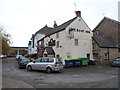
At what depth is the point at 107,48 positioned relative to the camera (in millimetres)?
22750

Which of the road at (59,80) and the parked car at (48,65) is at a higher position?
the parked car at (48,65)

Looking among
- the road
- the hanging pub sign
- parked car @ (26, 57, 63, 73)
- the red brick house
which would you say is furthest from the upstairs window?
the road

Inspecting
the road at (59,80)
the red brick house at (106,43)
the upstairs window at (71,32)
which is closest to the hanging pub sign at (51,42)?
the upstairs window at (71,32)

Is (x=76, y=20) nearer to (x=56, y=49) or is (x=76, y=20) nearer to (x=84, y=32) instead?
(x=84, y=32)

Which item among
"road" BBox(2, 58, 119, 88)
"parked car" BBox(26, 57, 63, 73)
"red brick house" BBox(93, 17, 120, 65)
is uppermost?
"red brick house" BBox(93, 17, 120, 65)

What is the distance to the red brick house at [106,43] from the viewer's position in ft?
72.4

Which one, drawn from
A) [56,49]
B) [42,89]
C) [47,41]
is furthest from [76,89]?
[47,41]

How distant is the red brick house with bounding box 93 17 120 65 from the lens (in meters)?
22.1

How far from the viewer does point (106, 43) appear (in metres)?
24.0

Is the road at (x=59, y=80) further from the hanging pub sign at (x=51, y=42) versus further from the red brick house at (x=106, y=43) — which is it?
the hanging pub sign at (x=51, y=42)

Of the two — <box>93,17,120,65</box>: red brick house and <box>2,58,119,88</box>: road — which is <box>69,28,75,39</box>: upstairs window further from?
<box>2,58,119,88</box>: road

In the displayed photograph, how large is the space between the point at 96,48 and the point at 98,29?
11.5m

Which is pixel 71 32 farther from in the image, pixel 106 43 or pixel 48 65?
pixel 48 65

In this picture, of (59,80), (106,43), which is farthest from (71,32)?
(59,80)
